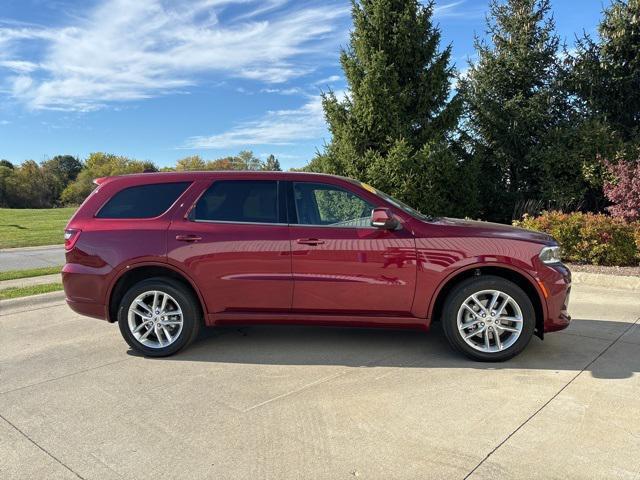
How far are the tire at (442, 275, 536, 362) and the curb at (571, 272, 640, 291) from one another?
4.01 meters

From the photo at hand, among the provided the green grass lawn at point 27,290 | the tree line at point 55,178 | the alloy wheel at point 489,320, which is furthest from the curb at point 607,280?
the tree line at point 55,178

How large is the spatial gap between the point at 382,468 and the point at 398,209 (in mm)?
2454

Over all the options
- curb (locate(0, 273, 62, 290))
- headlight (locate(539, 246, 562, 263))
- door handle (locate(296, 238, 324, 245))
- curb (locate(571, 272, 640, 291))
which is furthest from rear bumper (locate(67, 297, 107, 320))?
curb (locate(571, 272, 640, 291))

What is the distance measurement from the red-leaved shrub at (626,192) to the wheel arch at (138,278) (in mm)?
8295

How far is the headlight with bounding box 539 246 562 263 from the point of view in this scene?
4.47 meters

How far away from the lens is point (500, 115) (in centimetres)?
1245

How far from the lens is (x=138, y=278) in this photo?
5012 mm

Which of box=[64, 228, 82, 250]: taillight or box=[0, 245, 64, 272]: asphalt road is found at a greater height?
box=[64, 228, 82, 250]: taillight

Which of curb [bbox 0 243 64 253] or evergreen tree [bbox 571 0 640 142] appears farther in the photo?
curb [bbox 0 243 64 253]

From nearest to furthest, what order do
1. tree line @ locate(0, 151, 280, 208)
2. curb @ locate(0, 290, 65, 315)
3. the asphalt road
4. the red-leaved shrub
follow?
curb @ locate(0, 290, 65, 315) < the red-leaved shrub < the asphalt road < tree line @ locate(0, 151, 280, 208)

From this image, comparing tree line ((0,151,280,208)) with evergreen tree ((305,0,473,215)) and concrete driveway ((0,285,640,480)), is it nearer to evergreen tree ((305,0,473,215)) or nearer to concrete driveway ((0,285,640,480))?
evergreen tree ((305,0,473,215))

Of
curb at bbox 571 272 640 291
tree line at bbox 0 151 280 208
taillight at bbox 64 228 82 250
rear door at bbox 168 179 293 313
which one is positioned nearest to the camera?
rear door at bbox 168 179 293 313

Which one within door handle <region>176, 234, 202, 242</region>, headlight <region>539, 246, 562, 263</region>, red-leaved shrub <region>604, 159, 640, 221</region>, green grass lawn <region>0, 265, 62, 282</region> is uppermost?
red-leaved shrub <region>604, 159, 640, 221</region>

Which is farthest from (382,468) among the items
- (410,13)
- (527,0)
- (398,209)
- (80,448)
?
(527,0)
